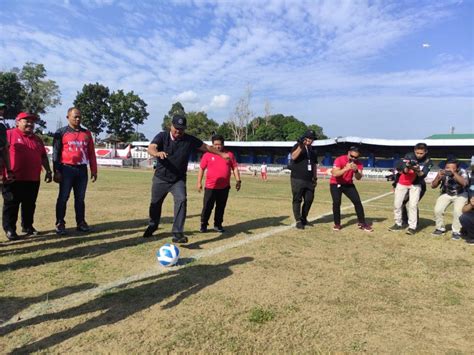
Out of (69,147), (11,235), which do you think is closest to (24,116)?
(69,147)

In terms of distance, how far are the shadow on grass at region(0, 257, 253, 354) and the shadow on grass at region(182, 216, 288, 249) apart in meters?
1.28

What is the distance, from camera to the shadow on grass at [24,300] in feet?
10.6

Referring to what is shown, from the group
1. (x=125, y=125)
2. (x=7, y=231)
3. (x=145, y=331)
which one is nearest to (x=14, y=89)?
(x=125, y=125)

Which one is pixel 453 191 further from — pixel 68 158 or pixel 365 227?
pixel 68 158

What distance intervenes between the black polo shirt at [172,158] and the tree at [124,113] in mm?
67931

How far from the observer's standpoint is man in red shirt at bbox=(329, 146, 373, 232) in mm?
7316

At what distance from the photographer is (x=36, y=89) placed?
7219 centimetres

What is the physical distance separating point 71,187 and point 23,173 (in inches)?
33.0

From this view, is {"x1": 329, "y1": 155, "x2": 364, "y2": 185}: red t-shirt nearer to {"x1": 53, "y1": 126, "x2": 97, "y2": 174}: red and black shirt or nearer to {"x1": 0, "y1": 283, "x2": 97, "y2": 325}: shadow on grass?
{"x1": 53, "y1": 126, "x2": 97, "y2": 174}: red and black shirt

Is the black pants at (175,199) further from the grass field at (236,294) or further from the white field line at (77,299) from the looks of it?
the white field line at (77,299)

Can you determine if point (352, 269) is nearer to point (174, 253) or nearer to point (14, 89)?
point (174, 253)

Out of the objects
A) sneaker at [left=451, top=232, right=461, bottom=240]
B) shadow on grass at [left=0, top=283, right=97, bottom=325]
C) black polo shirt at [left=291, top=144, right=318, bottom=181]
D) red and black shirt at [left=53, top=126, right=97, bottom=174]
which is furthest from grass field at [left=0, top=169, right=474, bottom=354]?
black polo shirt at [left=291, top=144, right=318, bottom=181]

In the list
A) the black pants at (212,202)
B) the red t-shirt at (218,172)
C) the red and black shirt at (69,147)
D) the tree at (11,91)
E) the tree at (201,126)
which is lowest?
the black pants at (212,202)

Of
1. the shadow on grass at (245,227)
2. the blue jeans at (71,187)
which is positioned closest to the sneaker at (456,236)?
the shadow on grass at (245,227)
